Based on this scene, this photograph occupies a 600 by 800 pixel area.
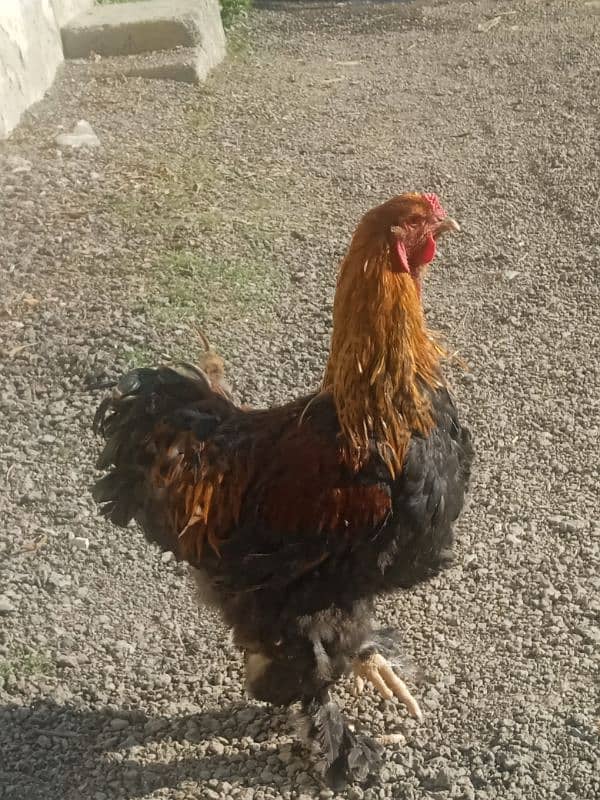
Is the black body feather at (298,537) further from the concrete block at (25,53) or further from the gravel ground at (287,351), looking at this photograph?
the concrete block at (25,53)

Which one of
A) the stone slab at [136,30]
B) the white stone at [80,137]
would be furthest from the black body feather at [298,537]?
the stone slab at [136,30]

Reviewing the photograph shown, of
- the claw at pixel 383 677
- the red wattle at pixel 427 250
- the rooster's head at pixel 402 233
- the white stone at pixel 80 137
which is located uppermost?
the rooster's head at pixel 402 233

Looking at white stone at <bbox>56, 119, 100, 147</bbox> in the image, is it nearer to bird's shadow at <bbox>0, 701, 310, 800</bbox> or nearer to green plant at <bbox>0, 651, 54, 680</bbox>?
green plant at <bbox>0, 651, 54, 680</bbox>

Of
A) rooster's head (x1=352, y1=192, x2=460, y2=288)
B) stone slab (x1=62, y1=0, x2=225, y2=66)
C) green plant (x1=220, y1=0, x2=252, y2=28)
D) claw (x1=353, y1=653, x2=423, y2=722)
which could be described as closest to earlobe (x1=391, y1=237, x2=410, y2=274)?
rooster's head (x1=352, y1=192, x2=460, y2=288)

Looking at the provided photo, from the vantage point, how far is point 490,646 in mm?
3680

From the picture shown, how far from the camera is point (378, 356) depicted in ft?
9.50

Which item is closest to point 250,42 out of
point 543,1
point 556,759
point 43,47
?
point 43,47

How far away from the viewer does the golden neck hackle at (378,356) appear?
2857 mm

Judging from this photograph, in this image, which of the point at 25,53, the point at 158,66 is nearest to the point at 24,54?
the point at 25,53

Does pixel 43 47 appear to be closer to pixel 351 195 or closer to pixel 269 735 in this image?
pixel 351 195

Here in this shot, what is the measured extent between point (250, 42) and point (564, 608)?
783cm

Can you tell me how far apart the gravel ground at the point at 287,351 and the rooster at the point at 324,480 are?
1.60ft

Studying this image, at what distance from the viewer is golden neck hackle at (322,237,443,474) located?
2857mm

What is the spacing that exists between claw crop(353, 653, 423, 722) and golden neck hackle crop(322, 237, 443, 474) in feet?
3.36
